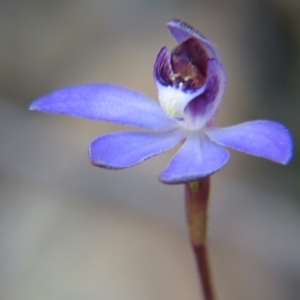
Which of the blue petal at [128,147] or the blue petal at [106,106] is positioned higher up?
the blue petal at [106,106]

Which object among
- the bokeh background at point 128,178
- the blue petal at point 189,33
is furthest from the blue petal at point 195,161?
the bokeh background at point 128,178

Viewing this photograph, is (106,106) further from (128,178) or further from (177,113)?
(128,178)

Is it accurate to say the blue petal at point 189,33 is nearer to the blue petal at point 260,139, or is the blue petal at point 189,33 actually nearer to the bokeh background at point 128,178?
the blue petal at point 260,139

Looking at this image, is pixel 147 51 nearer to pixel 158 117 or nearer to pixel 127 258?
pixel 127 258

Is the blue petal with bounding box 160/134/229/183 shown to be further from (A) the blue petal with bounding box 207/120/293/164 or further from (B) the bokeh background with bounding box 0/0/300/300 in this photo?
(B) the bokeh background with bounding box 0/0/300/300

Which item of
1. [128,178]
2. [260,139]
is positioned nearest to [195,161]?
[260,139]

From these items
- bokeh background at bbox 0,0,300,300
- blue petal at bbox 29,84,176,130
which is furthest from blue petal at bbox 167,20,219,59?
bokeh background at bbox 0,0,300,300
